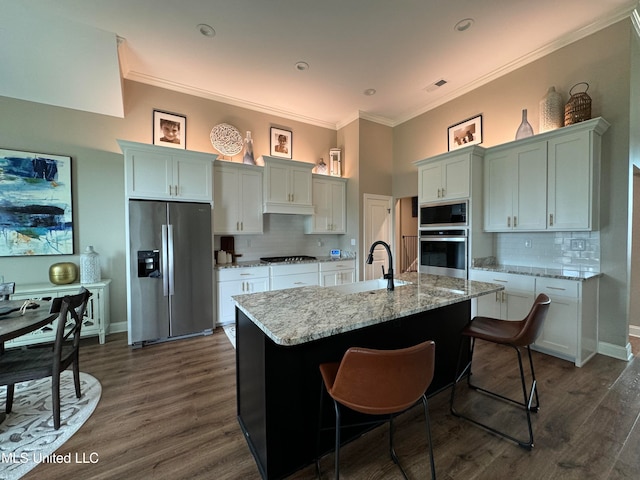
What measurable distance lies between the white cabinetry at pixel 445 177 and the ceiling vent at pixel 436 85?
1111 mm

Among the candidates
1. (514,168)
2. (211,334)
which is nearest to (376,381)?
(211,334)

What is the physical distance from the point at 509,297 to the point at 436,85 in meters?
3.19

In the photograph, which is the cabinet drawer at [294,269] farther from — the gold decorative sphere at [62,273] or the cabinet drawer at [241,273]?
the gold decorative sphere at [62,273]

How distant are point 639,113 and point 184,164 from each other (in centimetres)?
546

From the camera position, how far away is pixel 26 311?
1945 millimetres

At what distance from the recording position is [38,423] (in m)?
1.84

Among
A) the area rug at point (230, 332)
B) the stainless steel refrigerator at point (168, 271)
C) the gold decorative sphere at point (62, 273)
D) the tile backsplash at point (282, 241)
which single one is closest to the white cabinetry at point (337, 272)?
the tile backsplash at point (282, 241)

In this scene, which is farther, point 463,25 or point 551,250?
point 551,250

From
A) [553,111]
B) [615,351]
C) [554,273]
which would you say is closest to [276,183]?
[553,111]

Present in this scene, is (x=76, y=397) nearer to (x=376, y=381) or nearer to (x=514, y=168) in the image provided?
(x=376, y=381)

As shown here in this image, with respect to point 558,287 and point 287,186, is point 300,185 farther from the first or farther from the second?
point 558,287

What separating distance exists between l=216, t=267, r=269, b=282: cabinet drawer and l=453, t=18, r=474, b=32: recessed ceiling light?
3.76m

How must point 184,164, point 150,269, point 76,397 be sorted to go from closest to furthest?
point 76,397 < point 150,269 < point 184,164

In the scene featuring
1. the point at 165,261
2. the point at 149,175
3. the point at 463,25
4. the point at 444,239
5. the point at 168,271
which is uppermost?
the point at 463,25
